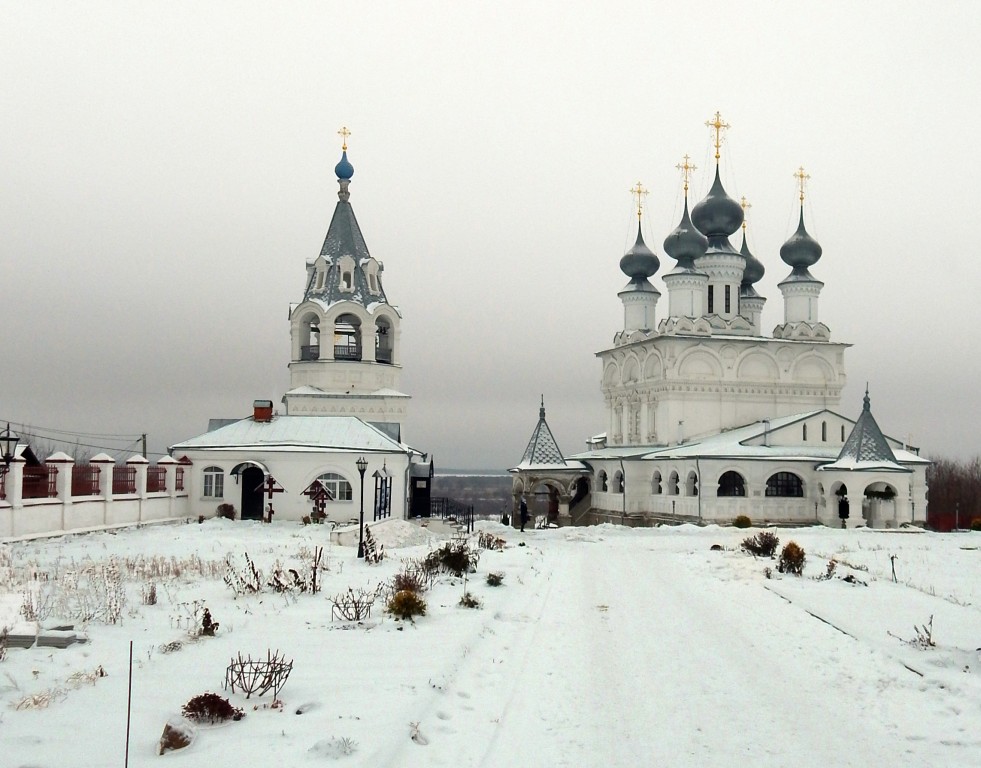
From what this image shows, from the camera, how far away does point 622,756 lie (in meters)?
5.91

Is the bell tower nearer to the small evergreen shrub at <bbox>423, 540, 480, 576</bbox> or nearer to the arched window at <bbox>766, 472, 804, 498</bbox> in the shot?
the arched window at <bbox>766, 472, 804, 498</bbox>

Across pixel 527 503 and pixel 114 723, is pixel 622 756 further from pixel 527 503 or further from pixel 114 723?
pixel 527 503

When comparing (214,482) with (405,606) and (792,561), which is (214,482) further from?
(405,606)

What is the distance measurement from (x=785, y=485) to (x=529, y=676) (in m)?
27.3

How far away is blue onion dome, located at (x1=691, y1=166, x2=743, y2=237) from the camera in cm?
3884

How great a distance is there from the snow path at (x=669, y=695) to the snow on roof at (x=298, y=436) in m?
16.9

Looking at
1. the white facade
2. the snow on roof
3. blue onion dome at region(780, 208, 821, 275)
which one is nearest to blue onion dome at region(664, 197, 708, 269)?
the white facade

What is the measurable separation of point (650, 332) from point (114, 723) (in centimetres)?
3636

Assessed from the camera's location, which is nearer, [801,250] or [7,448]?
[7,448]

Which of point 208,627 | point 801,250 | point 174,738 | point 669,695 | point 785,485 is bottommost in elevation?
point 669,695

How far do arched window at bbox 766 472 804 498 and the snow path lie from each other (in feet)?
72.5

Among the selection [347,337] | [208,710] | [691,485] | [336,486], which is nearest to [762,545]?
[336,486]

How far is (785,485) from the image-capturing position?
1313 inches

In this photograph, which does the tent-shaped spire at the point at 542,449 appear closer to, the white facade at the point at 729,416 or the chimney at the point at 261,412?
the white facade at the point at 729,416
